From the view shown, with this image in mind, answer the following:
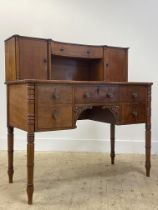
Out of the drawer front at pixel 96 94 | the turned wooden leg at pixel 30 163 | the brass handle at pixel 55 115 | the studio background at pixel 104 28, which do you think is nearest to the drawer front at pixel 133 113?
the drawer front at pixel 96 94

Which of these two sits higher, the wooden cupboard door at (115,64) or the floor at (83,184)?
the wooden cupboard door at (115,64)

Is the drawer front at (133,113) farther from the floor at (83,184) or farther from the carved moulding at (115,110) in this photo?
the floor at (83,184)

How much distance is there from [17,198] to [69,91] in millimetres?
767

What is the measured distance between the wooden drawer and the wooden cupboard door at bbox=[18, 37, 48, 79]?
10 centimetres

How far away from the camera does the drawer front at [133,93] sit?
2.03 metres

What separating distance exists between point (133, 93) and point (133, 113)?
15 centimetres

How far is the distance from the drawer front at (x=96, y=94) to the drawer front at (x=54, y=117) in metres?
0.11

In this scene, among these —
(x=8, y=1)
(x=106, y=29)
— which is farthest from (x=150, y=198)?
(x=8, y=1)

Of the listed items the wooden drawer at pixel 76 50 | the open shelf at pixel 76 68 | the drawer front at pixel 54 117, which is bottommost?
the drawer front at pixel 54 117

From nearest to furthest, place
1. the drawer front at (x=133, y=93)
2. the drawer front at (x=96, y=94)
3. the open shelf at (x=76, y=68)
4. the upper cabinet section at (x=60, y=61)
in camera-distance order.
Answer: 1. the drawer front at (x=96, y=94)
2. the upper cabinet section at (x=60, y=61)
3. the drawer front at (x=133, y=93)
4. the open shelf at (x=76, y=68)

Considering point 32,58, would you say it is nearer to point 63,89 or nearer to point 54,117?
point 63,89

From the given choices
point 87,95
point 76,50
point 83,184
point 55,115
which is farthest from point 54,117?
point 76,50

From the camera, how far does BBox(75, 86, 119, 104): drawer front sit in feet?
5.94

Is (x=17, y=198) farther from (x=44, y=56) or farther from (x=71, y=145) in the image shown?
(x=71, y=145)
